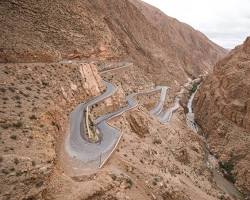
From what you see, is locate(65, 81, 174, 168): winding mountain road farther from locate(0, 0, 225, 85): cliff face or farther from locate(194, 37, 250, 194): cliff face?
locate(194, 37, 250, 194): cliff face

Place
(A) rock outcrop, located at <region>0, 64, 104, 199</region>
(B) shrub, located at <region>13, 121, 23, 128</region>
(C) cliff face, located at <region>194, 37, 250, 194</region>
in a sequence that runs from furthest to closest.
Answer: (C) cliff face, located at <region>194, 37, 250, 194</region> → (B) shrub, located at <region>13, 121, 23, 128</region> → (A) rock outcrop, located at <region>0, 64, 104, 199</region>

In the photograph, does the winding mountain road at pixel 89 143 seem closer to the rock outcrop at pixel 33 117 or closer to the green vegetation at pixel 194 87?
the rock outcrop at pixel 33 117

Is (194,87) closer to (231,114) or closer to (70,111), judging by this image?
(231,114)

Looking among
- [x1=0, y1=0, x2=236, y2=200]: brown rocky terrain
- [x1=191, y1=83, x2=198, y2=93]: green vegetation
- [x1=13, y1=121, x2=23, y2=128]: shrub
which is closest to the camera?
[x1=0, y1=0, x2=236, y2=200]: brown rocky terrain

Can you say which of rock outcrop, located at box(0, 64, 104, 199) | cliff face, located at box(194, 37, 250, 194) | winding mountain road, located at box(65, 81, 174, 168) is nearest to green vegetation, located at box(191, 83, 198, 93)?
cliff face, located at box(194, 37, 250, 194)

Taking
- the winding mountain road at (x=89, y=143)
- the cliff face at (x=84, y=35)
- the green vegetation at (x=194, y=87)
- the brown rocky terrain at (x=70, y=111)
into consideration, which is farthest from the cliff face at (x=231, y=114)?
the green vegetation at (x=194, y=87)

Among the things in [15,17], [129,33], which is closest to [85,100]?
[15,17]
